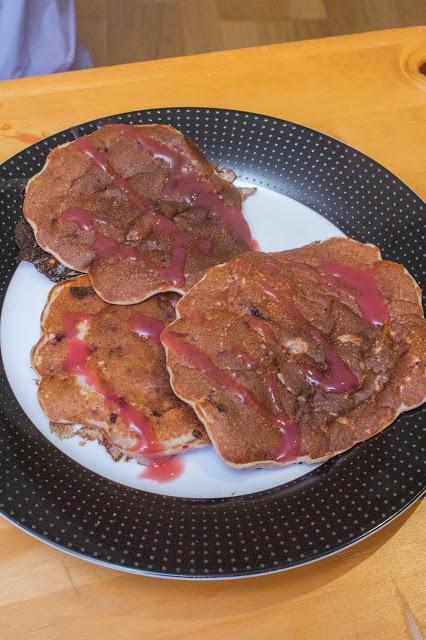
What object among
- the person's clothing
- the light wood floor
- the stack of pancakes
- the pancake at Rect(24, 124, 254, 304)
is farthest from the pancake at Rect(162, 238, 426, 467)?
the light wood floor

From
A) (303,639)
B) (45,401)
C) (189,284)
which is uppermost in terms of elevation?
(189,284)

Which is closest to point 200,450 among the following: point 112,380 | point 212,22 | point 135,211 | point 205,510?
point 205,510

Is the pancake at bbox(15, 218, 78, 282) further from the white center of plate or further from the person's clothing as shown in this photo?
the person's clothing

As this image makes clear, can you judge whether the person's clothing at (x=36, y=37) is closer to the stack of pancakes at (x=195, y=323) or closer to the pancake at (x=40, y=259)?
the stack of pancakes at (x=195, y=323)

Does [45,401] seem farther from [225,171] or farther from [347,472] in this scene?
[225,171]

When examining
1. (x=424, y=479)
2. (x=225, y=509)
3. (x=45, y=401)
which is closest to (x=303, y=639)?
(x=225, y=509)

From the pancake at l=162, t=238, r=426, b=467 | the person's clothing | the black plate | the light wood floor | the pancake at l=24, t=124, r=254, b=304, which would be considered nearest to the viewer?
the black plate

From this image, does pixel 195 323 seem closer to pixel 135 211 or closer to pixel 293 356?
pixel 293 356
